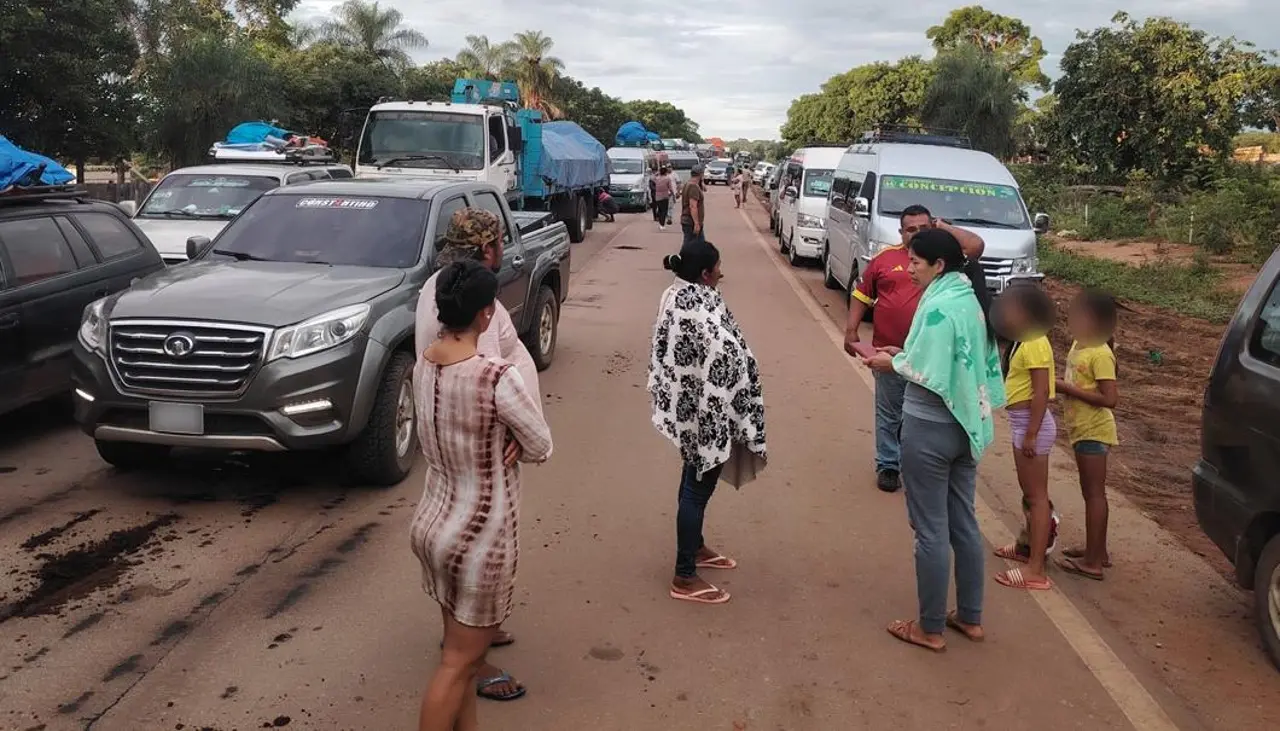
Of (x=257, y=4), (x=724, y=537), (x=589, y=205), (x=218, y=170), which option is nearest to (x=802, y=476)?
(x=724, y=537)

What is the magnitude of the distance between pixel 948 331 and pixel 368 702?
255 cm

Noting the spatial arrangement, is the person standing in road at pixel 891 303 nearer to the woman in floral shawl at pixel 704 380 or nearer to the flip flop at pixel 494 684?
the woman in floral shawl at pixel 704 380

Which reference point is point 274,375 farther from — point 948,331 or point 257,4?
point 257,4

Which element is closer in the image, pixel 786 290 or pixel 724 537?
pixel 724 537

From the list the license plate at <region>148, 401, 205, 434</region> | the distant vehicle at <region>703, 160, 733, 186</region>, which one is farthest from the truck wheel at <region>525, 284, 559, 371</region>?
the distant vehicle at <region>703, 160, 733, 186</region>

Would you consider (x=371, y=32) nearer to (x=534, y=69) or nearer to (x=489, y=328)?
(x=534, y=69)

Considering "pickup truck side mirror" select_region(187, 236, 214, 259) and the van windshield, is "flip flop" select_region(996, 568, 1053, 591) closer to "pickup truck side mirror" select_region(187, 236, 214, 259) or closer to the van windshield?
"pickup truck side mirror" select_region(187, 236, 214, 259)

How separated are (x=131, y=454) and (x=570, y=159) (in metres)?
16.9

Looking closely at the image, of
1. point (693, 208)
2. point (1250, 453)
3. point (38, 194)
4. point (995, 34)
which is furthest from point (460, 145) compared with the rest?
point (995, 34)

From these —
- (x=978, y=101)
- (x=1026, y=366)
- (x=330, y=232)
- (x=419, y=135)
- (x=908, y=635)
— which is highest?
(x=978, y=101)

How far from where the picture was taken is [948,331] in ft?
13.3

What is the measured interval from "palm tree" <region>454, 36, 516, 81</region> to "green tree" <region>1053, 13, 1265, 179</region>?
42.2 meters

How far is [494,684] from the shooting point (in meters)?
3.90

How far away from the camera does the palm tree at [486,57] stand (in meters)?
63.5
